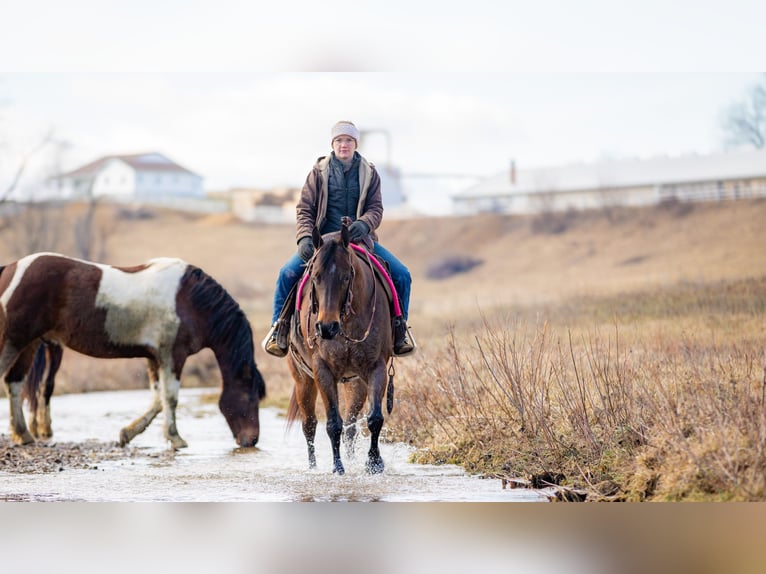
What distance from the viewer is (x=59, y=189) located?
32312mm

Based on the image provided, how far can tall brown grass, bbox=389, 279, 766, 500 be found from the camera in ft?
25.3

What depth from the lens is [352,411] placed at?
31.0ft

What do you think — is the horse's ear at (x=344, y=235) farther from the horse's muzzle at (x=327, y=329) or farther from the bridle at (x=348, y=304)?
the horse's muzzle at (x=327, y=329)

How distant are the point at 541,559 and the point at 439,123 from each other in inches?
1020

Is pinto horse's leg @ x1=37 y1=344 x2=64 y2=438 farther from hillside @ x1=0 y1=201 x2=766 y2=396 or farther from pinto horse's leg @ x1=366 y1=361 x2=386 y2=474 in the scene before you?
hillside @ x1=0 y1=201 x2=766 y2=396

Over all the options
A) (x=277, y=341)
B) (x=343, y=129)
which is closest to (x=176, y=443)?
(x=277, y=341)

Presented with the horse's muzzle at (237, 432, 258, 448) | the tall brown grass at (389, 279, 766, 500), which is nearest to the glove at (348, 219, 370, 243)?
the tall brown grass at (389, 279, 766, 500)

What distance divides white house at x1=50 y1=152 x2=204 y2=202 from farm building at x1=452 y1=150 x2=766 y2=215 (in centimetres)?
906

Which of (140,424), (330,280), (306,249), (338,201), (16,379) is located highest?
(338,201)

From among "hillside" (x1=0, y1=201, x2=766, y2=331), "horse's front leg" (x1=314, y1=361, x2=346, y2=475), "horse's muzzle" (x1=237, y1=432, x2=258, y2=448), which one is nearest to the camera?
"horse's front leg" (x1=314, y1=361, x2=346, y2=475)

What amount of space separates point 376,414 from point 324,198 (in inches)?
79.0

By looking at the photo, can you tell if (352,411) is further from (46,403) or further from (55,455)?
(46,403)

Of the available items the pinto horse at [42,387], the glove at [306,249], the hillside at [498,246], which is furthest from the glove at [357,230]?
the hillside at [498,246]

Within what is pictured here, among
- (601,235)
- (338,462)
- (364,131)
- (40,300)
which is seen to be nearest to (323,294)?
(338,462)
